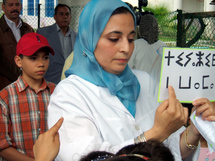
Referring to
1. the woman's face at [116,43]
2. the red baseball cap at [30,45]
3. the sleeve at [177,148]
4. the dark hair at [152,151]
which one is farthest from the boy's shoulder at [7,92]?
the dark hair at [152,151]

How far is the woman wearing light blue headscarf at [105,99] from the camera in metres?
1.27

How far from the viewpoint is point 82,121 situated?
4.40 feet

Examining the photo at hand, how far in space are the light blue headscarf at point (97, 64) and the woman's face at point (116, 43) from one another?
3 cm

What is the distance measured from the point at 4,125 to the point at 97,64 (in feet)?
2.91

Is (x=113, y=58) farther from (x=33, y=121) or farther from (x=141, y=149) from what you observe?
(x=33, y=121)

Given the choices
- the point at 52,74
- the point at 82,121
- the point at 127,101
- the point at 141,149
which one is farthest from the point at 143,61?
the point at 141,149

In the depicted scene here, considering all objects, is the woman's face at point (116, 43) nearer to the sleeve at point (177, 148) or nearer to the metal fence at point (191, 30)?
the sleeve at point (177, 148)

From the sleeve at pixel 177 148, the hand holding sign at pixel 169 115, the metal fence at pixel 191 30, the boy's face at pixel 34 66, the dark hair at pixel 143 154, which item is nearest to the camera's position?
the dark hair at pixel 143 154

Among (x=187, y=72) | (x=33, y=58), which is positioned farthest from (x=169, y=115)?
(x=33, y=58)

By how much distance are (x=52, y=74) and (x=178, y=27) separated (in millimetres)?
2208

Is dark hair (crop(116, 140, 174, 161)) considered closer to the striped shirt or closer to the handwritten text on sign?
the handwritten text on sign

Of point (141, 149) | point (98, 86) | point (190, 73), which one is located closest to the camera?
point (141, 149)

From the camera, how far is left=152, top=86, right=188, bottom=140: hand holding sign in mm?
1199

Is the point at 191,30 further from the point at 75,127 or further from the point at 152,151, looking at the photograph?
the point at 152,151
